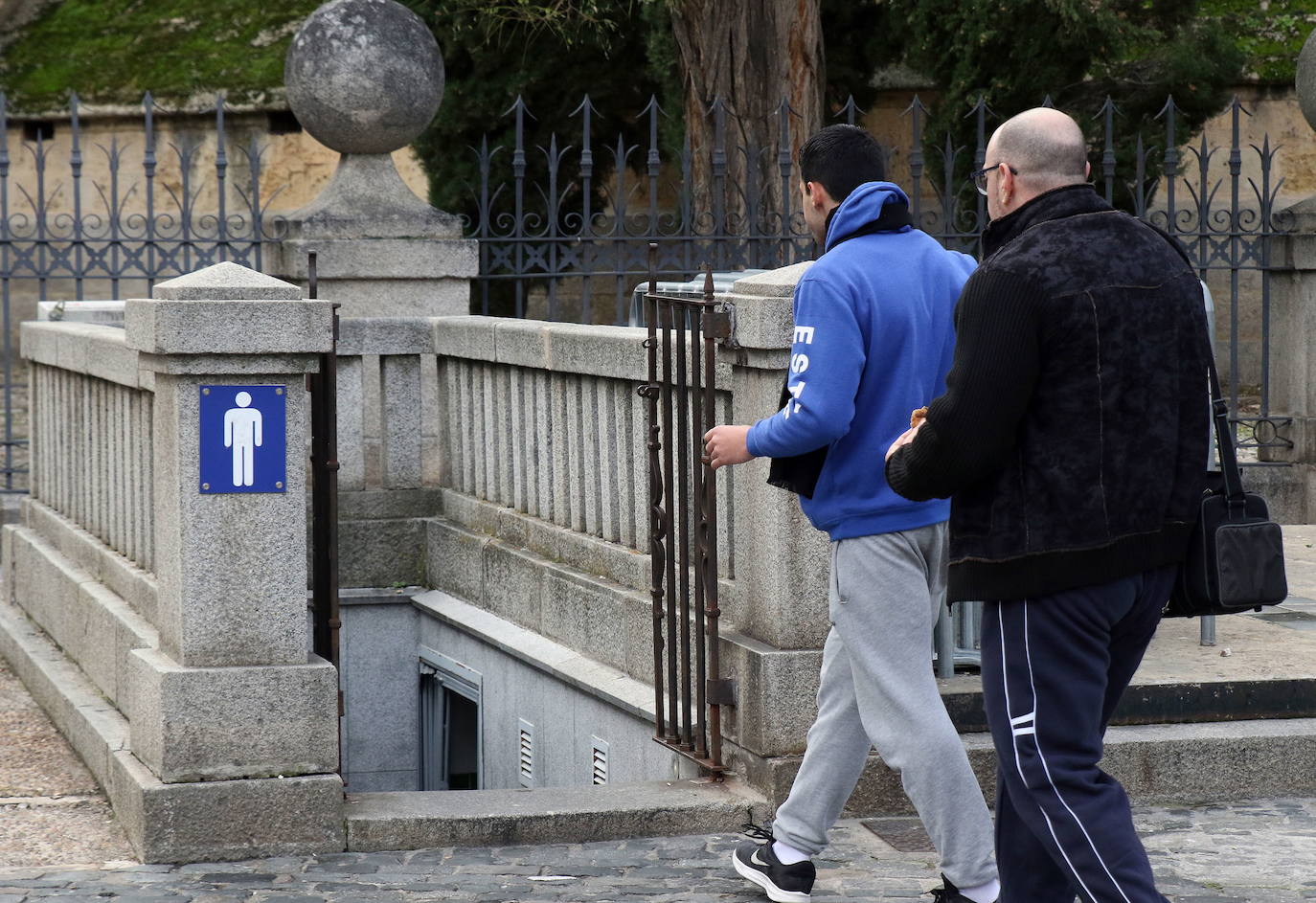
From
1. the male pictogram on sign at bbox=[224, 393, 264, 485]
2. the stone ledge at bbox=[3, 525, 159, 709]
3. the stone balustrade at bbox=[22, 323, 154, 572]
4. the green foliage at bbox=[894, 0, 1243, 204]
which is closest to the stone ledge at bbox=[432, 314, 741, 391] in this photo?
the male pictogram on sign at bbox=[224, 393, 264, 485]

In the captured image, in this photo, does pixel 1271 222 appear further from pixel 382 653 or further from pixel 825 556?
pixel 825 556

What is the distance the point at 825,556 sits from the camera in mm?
5391

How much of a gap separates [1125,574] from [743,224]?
26.8ft

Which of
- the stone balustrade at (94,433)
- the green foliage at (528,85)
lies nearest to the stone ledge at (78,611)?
the stone balustrade at (94,433)

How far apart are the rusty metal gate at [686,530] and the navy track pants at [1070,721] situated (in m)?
1.86

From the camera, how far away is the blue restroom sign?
519 centimetres

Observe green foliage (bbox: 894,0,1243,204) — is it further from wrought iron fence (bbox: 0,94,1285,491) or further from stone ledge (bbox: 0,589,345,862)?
stone ledge (bbox: 0,589,345,862)

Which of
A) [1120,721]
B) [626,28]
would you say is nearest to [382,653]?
[1120,721]

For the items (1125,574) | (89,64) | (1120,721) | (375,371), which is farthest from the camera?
(89,64)

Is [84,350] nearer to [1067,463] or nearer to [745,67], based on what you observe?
[1067,463]

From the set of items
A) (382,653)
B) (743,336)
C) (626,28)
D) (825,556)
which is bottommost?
(382,653)

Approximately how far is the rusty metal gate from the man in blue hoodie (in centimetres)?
92

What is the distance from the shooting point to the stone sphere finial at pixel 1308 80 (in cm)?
1070

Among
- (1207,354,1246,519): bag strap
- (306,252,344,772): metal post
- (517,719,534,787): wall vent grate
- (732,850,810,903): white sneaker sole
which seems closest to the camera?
(1207,354,1246,519): bag strap
